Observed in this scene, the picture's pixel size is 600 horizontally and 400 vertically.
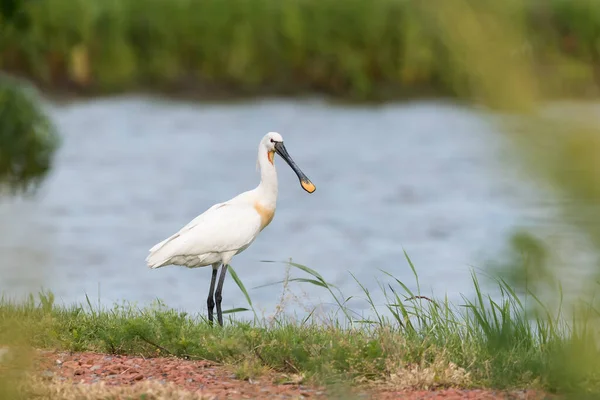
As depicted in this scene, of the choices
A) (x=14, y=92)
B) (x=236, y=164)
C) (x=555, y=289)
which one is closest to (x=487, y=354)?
(x=555, y=289)

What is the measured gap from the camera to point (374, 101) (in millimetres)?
21859

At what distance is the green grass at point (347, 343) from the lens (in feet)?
14.0

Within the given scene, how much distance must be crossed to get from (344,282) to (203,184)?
6.33 meters

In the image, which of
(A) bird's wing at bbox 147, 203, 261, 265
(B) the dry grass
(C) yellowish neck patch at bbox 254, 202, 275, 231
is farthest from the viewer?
(C) yellowish neck patch at bbox 254, 202, 275, 231

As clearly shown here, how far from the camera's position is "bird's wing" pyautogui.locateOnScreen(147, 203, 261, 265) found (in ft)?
20.6

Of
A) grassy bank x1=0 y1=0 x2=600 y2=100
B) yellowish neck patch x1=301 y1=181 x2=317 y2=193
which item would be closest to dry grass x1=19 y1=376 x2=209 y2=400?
yellowish neck patch x1=301 y1=181 x2=317 y2=193

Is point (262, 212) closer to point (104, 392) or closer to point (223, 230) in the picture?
point (223, 230)

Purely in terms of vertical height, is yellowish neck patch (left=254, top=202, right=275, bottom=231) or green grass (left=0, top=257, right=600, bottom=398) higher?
yellowish neck patch (left=254, top=202, right=275, bottom=231)

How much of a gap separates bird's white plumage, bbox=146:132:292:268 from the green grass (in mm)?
682

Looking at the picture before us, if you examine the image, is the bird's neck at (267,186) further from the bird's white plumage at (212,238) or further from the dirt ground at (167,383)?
the dirt ground at (167,383)

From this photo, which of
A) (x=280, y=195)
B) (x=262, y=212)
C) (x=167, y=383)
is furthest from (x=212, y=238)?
(x=280, y=195)

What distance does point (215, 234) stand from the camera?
643 centimetres

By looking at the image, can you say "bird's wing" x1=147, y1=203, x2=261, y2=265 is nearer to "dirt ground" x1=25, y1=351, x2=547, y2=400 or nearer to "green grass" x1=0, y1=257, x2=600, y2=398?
"green grass" x1=0, y1=257, x2=600, y2=398

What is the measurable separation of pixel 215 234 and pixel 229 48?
50.8 feet
